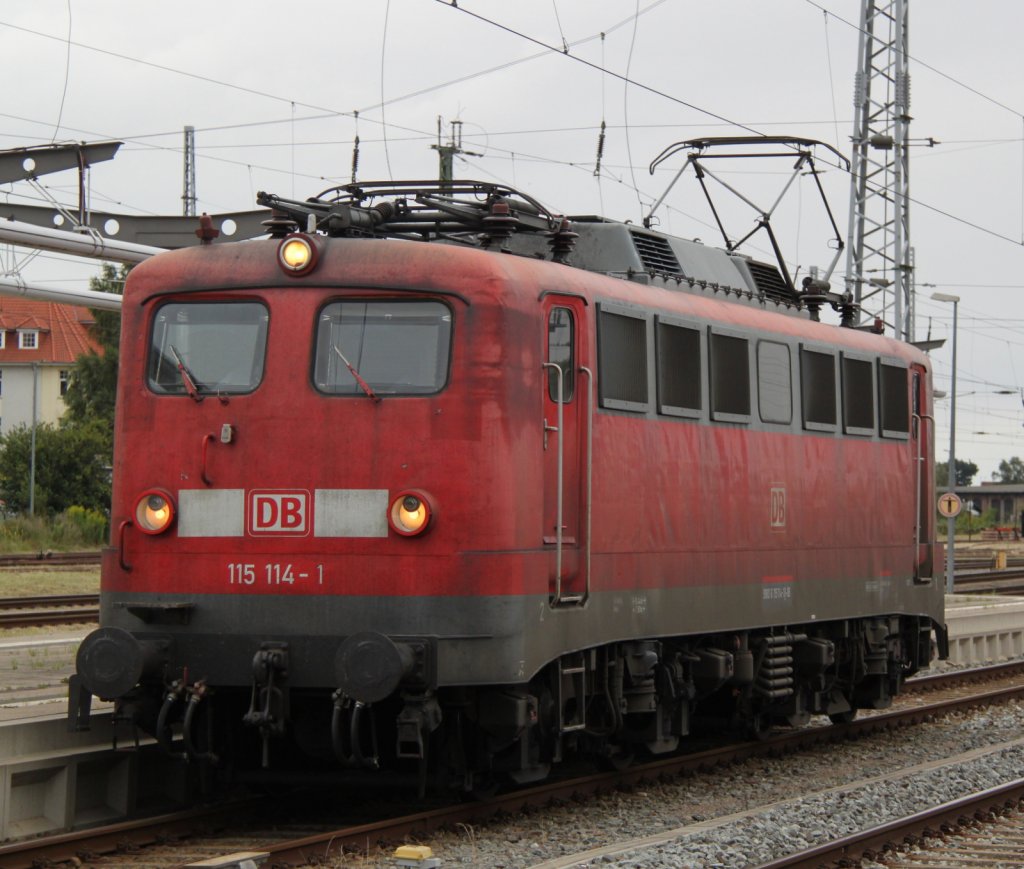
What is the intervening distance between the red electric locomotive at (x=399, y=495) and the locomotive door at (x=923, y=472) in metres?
4.58

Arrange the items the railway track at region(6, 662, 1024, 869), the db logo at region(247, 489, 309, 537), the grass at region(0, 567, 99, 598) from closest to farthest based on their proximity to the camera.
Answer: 1. the railway track at region(6, 662, 1024, 869)
2. the db logo at region(247, 489, 309, 537)
3. the grass at region(0, 567, 99, 598)

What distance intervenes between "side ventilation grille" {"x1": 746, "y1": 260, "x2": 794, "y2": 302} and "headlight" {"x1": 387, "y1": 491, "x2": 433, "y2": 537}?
5.34 m

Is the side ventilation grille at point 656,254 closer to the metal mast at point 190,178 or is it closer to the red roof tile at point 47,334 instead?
the metal mast at point 190,178

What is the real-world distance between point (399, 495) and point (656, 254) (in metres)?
3.66

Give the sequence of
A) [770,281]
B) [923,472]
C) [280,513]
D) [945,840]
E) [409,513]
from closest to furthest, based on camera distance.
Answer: [409,513]
[280,513]
[945,840]
[770,281]
[923,472]

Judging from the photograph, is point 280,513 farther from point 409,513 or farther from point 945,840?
point 945,840

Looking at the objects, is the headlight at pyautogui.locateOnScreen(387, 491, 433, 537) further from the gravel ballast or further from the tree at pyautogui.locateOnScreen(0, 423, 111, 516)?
the tree at pyautogui.locateOnScreen(0, 423, 111, 516)

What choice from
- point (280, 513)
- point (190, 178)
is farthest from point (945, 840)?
point (190, 178)

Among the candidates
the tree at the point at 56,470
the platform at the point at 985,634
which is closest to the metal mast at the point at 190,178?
the tree at the point at 56,470

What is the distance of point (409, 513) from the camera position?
9.68 m

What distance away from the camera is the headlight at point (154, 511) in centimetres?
1003

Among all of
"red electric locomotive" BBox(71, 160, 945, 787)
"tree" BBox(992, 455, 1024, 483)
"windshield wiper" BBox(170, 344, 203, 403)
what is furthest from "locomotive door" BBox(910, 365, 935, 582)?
"tree" BBox(992, 455, 1024, 483)

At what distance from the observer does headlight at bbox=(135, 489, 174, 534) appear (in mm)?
10031

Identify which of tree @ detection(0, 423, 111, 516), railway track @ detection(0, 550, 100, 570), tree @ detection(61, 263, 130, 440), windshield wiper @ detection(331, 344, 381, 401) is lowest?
railway track @ detection(0, 550, 100, 570)
